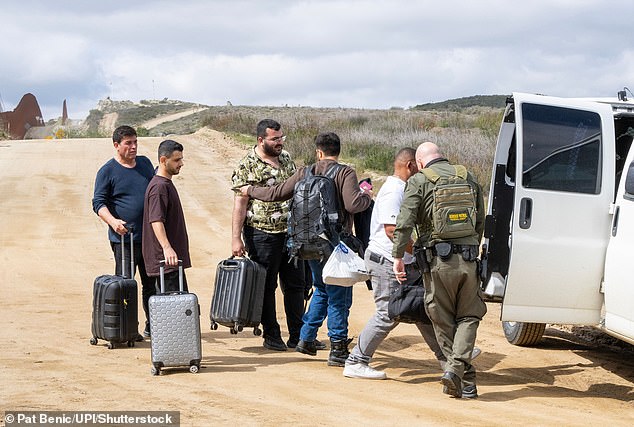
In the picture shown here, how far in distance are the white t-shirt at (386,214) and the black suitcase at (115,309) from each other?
7.67ft

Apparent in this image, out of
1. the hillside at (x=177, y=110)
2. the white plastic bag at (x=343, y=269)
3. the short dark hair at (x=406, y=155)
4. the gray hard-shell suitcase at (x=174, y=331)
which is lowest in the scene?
the gray hard-shell suitcase at (x=174, y=331)

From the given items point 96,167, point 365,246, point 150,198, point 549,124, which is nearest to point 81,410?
point 150,198

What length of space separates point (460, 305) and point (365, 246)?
1.50 metres

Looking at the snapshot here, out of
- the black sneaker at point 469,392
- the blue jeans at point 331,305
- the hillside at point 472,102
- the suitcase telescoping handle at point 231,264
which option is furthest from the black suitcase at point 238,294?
the hillside at point 472,102

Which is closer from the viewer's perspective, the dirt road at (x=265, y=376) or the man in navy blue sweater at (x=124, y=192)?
A: the dirt road at (x=265, y=376)

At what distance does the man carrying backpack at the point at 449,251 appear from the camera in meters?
7.02

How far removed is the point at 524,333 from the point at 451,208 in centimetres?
291

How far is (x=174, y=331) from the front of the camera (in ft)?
24.9

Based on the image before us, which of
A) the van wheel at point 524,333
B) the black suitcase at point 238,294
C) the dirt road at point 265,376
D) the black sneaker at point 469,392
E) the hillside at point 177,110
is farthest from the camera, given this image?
the hillside at point 177,110

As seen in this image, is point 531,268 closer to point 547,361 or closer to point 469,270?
point 469,270

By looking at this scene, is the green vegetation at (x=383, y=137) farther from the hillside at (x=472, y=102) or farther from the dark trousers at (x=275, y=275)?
the hillside at (x=472, y=102)

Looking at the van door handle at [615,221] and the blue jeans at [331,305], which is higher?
the van door handle at [615,221]

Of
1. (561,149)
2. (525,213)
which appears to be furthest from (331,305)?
(561,149)

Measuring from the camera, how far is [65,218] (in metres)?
17.7
